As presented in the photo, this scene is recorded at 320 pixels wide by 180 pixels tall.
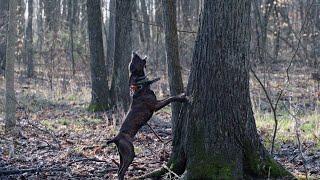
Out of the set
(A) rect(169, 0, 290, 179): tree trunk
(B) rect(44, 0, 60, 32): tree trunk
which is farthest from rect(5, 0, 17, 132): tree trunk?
(B) rect(44, 0, 60, 32): tree trunk

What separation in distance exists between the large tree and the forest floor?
80cm

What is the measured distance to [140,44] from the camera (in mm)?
32438

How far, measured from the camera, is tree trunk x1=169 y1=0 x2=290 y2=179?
5.45 m

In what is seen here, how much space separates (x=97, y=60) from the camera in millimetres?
14703

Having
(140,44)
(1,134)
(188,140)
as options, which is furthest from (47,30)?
(188,140)

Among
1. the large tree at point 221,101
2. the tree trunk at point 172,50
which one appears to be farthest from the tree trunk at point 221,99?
the tree trunk at point 172,50

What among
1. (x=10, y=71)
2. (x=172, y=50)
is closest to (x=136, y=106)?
(x=172, y=50)

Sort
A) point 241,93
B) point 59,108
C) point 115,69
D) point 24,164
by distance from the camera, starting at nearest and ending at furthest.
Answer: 1. point 241,93
2. point 24,164
3. point 115,69
4. point 59,108

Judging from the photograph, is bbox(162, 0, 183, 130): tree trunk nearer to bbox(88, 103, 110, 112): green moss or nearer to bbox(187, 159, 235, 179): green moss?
bbox(187, 159, 235, 179): green moss

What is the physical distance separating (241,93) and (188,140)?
843mm

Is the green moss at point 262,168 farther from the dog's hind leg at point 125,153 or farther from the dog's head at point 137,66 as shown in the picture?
the dog's head at point 137,66

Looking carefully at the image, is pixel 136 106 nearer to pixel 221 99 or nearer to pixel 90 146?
pixel 221 99

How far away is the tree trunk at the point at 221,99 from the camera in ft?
17.9

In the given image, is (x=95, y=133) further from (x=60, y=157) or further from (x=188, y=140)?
(x=188, y=140)
